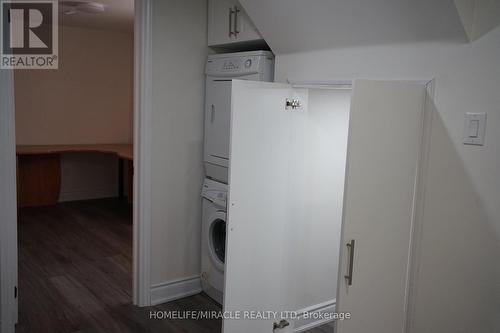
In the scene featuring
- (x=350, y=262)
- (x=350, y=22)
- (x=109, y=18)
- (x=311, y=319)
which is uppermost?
(x=109, y=18)

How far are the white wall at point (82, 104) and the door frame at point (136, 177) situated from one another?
11.1 ft

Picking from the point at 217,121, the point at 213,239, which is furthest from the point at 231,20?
the point at 213,239

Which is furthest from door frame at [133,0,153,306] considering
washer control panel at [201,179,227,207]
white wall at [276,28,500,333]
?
white wall at [276,28,500,333]

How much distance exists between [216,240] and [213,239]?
3 centimetres

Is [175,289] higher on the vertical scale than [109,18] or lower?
lower

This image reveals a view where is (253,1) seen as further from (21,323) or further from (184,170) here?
(21,323)

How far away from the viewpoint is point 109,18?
496cm

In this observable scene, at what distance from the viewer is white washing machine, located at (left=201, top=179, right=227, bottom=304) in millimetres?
3143

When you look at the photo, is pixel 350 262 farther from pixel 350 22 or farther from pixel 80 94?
pixel 80 94

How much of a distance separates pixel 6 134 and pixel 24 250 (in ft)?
6.85

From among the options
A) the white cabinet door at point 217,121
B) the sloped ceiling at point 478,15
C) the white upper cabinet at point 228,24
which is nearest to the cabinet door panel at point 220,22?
the white upper cabinet at point 228,24

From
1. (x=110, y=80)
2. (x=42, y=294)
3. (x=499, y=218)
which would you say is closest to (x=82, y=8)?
(x=110, y=80)

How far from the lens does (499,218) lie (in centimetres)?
170

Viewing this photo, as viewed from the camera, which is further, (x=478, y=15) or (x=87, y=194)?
(x=87, y=194)
